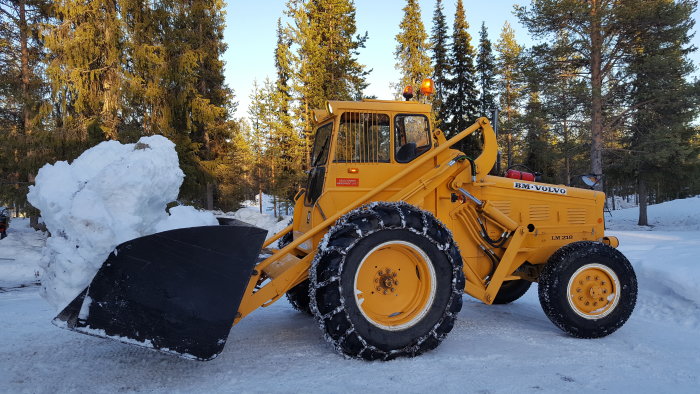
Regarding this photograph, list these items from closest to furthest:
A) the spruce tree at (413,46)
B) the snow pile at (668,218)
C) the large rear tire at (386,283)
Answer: the large rear tire at (386,283), the snow pile at (668,218), the spruce tree at (413,46)

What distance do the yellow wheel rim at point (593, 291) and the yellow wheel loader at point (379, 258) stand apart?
0.01 m

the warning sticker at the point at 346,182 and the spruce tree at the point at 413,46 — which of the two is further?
the spruce tree at the point at 413,46

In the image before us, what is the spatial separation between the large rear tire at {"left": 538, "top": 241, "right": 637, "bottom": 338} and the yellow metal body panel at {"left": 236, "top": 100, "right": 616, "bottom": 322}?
0.46m

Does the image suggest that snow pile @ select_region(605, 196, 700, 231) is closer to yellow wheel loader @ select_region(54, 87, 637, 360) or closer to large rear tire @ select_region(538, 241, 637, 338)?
large rear tire @ select_region(538, 241, 637, 338)

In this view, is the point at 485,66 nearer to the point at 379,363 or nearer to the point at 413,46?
the point at 413,46

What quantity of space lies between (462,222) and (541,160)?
71.1 ft

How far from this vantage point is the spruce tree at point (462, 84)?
3022cm

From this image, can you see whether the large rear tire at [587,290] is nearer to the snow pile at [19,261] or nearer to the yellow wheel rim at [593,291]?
the yellow wheel rim at [593,291]

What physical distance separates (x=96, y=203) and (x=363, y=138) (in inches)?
104

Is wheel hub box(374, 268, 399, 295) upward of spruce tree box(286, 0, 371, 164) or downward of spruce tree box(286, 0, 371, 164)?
downward

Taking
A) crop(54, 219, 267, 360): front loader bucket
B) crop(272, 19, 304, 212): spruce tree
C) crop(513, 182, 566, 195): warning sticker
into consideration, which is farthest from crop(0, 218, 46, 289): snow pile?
crop(272, 19, 304, 212): spruce tree

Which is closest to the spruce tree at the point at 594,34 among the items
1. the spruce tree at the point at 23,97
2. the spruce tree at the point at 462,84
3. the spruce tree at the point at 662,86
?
the spruce tree at the point at 662,86

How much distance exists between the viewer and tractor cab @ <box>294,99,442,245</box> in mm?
4844

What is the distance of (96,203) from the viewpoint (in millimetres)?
3568
